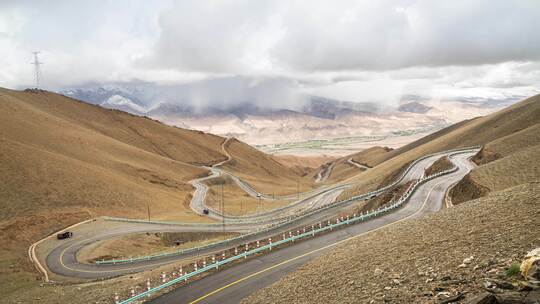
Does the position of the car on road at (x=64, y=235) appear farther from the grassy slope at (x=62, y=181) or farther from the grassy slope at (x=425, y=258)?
the grassy slope at (x=425, y=258)

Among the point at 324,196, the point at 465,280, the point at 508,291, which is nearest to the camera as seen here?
the point at 508,291

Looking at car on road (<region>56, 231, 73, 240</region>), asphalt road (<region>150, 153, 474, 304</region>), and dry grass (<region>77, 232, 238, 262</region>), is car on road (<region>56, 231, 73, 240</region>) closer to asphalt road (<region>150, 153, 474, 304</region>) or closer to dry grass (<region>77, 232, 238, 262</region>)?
dry grass (<region>77, 232, 238, 262</region>)

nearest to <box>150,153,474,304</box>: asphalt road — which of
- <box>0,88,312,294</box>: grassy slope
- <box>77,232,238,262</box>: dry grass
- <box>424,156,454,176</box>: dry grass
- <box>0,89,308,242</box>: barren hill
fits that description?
<box>0,88,312,294</box>: grassy slope

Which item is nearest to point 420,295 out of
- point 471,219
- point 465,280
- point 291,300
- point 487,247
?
point 465,280

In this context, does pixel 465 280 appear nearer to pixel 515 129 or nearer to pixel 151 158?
pixel 515 129

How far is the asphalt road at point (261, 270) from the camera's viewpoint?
21.2 m

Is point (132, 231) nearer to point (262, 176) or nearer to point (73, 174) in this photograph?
point (73, 174)

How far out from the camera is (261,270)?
24562mm

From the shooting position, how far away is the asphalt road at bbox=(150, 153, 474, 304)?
21234 mm

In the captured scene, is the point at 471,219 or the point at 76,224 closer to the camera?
the point at 471,219

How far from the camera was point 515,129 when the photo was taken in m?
83.2

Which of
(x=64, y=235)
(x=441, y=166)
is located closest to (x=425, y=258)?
(x=64, y=235)

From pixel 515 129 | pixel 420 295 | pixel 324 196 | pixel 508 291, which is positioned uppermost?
pixel 515 129

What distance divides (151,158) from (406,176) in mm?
82537
